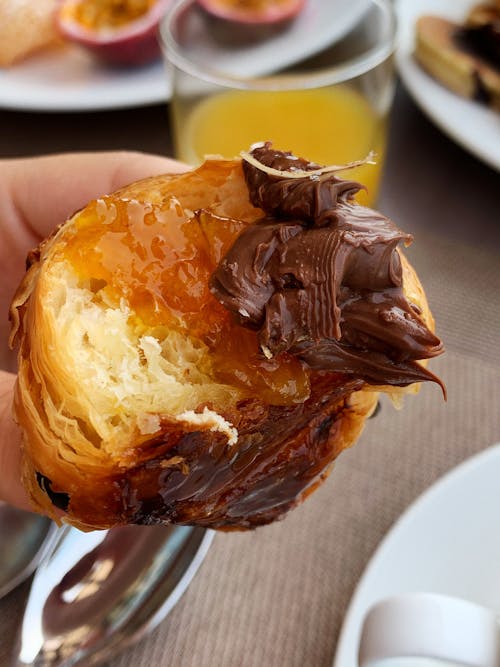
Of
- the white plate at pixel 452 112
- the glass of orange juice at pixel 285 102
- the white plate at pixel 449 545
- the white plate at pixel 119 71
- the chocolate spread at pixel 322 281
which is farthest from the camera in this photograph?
the white plate at pixel 119 71

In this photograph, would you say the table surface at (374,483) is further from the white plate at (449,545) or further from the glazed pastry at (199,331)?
the glazed pastry at (199,331)

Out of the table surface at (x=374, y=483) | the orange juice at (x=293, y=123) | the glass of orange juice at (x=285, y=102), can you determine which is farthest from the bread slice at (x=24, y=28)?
the orange juice at (x=293, y=123)

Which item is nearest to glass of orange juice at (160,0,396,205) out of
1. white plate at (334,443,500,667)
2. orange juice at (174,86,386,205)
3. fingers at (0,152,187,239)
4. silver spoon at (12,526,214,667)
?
orange juice at (174,86,386,205)

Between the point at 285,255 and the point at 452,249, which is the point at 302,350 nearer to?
the point at 285,255

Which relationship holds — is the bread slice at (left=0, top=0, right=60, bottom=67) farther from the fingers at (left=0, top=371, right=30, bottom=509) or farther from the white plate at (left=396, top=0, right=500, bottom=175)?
the fingers at (left=0, top=371, right=30, bottom=509)

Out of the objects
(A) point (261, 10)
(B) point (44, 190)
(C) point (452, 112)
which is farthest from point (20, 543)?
(A) point (261, 10)

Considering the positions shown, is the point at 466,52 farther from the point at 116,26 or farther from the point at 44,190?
the point at 44,190
